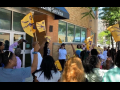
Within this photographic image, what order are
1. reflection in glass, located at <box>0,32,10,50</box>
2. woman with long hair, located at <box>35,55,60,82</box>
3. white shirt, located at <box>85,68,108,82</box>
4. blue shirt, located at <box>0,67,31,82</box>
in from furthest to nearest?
reflection in glass, located at <box>0,32,10,50</box>, white shirt, located at <box>85,68,108,82</box>, woman with long hair, located at <box>35,55,60,82</box>, blue shirt, located at <box>0,67,31,82</box>

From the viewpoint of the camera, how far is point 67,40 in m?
12.4

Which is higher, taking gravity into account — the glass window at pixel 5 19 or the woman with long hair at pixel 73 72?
the glass window at pixel 5 19

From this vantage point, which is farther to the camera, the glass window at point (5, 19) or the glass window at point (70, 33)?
the glass window at point (70, 33)

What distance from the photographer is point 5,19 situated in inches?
284

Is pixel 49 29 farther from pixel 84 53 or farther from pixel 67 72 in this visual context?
pixel 67 72

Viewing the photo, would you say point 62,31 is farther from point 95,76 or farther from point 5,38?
point 95,76

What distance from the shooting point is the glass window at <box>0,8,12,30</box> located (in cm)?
700

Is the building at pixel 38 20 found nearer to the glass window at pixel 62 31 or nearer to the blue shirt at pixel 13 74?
the glass window at pixel 62 31

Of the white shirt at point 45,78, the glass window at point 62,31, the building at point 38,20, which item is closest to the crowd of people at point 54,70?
the white shirt at point 45,78

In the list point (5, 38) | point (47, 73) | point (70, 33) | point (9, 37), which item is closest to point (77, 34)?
point (70, 33)

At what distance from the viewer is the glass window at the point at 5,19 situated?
7005mm

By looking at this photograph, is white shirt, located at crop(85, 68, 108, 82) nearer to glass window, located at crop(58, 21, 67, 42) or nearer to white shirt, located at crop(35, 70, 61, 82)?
white shirt, located at crop(35, 70, 61, 82)

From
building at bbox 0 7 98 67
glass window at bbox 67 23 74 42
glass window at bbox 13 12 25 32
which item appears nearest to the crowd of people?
building at bbox 0 7 98 67

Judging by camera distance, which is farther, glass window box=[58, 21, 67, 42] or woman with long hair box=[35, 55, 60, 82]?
glass window box=[58, 21, 67, 42]
